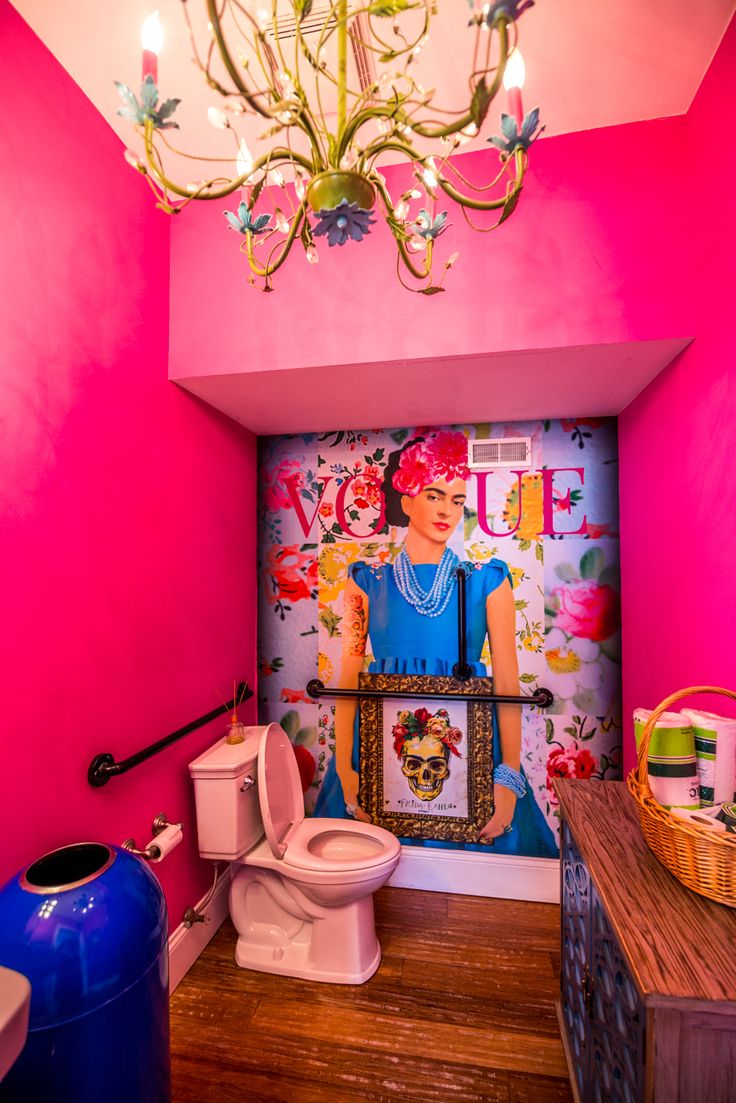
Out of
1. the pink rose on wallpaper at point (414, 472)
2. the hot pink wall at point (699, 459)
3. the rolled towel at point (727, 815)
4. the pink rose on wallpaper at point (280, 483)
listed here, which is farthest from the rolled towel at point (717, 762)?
the pink rose on wallpaper at point (280, 483)

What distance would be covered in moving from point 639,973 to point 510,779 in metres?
1.67

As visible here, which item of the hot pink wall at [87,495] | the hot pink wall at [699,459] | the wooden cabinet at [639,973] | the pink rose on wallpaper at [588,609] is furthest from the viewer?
the pink rose on wallpaper at [588,609]

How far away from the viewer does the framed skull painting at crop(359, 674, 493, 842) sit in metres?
2.54

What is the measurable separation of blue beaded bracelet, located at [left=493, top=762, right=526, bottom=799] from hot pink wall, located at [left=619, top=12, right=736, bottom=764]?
72 cm

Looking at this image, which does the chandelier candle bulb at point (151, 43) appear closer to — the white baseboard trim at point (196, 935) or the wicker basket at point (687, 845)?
the wicker basket at point (687, 845)

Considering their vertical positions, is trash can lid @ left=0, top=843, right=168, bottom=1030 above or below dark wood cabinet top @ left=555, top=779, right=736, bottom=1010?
below

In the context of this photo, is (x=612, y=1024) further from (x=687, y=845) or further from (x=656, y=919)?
(x=687, y=845)

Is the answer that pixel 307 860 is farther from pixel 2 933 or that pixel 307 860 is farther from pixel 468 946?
pixel 2 933

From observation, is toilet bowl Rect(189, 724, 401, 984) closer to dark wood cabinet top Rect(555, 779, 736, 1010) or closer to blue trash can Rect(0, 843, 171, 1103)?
blue trash can Rect(0, 843, 171, 1103)

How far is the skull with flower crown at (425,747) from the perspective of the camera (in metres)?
2.56

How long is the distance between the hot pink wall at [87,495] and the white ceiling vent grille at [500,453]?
124cm

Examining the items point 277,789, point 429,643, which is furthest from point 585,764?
point 277,789

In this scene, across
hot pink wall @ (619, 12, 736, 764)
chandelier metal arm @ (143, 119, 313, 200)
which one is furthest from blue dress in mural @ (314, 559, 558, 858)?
chandelier metal arm @ (143, 119, 313, 200)

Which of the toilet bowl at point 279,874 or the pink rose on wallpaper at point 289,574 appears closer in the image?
the toilet bowl at point 279,874
